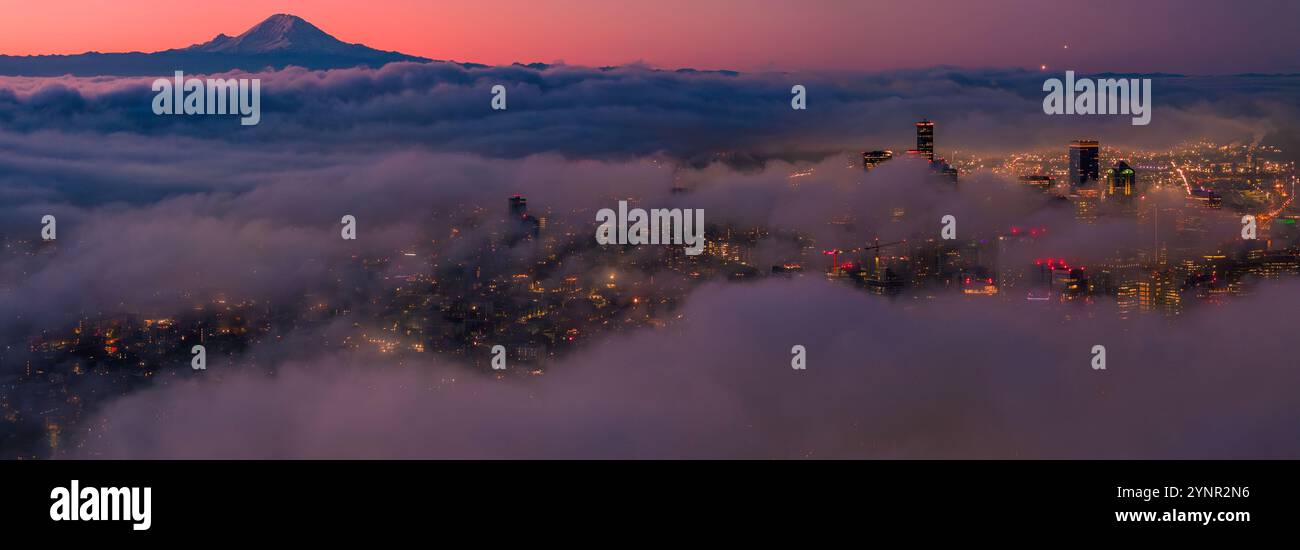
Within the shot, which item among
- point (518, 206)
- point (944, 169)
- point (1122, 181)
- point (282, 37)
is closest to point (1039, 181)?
point (1122, 181)

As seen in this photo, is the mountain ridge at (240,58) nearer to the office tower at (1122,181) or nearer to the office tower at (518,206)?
the office tower at (518,206)

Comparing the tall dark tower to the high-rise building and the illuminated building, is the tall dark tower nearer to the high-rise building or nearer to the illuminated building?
the illuminated building

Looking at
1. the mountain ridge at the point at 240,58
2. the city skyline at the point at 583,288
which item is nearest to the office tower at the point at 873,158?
the city skyline at the point at 583,288

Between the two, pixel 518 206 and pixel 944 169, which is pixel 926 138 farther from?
pixel 518 206

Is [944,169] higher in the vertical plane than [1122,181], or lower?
higher

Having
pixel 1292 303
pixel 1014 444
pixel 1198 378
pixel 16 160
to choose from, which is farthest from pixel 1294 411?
pixel 16 160

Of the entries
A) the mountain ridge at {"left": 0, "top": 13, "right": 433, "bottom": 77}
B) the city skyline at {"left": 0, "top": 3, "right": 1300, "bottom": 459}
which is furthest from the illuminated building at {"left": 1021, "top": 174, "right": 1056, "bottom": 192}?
the mountain ridge at {"left": 0, "top": 13, "right": 433, "bottom": 77}
